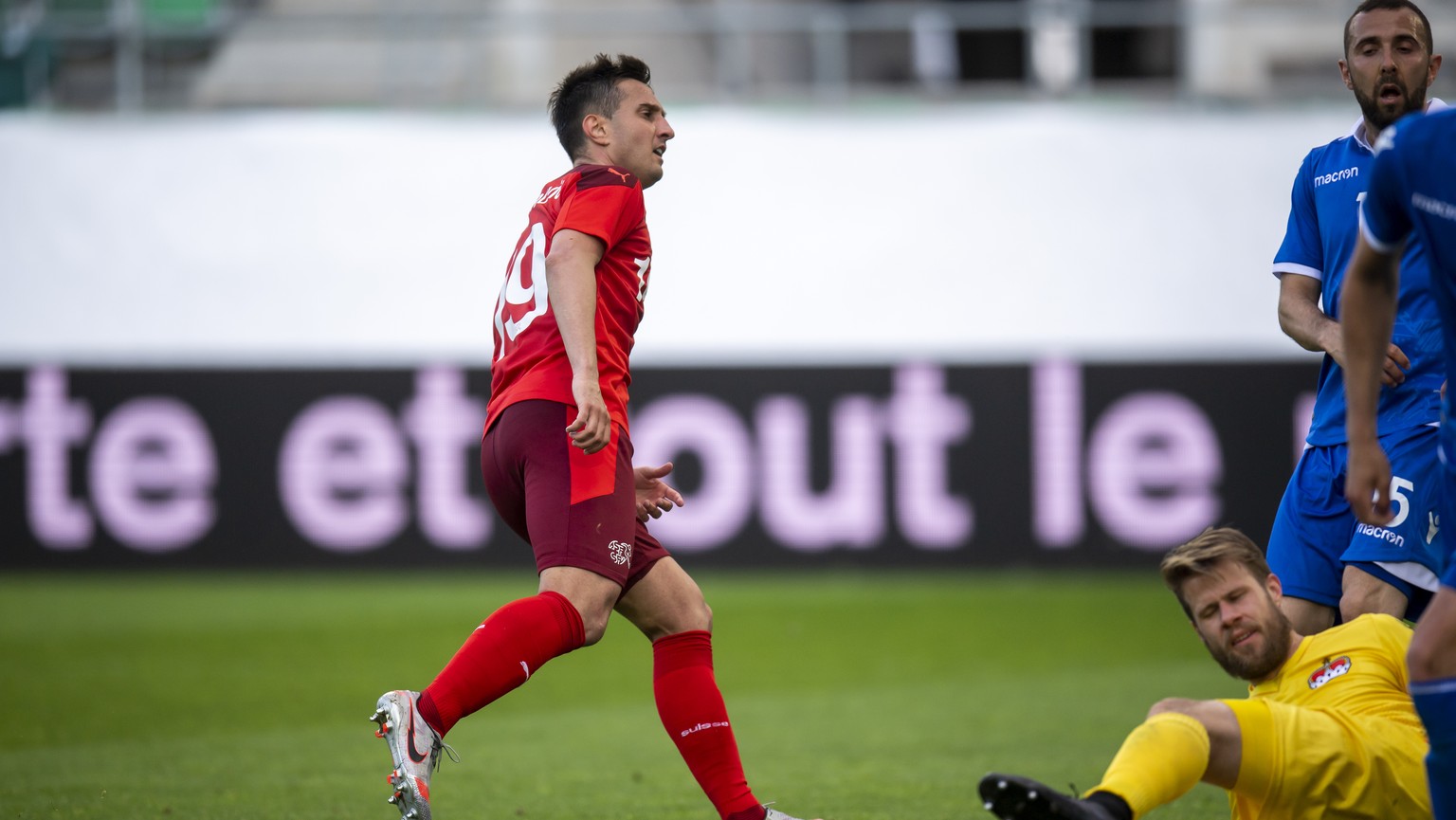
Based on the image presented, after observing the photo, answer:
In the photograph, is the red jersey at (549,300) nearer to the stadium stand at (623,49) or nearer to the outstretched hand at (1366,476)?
the outstretched hand at (1366,476)

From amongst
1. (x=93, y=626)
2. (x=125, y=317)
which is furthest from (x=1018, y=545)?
(x=125, y=317)

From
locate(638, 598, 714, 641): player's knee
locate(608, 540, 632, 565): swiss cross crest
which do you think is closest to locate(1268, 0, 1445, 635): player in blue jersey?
locate(638, 598, 714, 641): player's knee

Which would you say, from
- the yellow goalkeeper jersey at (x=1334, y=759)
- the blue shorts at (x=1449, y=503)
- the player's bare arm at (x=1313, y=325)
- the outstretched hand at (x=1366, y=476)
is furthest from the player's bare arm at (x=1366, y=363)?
the player's bare arm at (x=1313, y=325)

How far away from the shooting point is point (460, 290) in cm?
1316

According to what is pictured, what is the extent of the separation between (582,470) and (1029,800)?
1.43 metres

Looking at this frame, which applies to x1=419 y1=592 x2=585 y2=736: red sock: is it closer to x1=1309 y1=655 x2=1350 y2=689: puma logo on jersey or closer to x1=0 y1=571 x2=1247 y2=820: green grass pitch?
x1=0 y1=571 x2=1247 y2=820: green grass pitch

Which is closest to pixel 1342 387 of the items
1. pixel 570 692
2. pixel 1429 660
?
pixel 1429 660

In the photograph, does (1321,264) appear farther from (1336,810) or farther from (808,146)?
(808,146)

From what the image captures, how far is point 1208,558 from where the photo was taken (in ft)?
11.8

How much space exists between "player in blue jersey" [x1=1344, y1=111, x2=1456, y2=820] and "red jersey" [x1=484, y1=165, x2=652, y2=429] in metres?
1.77

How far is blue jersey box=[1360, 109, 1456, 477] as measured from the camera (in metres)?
3.05

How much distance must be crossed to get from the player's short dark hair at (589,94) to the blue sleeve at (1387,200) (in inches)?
75.0

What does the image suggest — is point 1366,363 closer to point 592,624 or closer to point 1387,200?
→ point 1387,200

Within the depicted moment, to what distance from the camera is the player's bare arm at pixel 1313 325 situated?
13.8 feet
